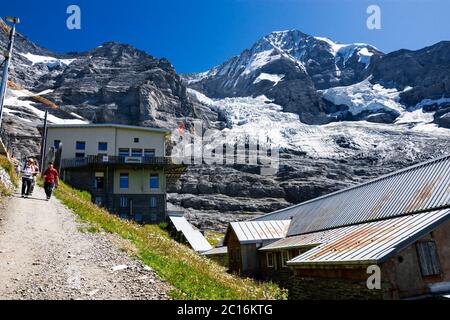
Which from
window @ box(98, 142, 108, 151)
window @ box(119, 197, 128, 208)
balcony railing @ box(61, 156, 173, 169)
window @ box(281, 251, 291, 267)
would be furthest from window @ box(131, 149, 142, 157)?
window @ box(281, 251, 291, 267)

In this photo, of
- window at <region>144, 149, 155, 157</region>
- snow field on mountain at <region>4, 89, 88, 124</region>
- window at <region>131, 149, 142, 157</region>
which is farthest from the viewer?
snow field on mountain at <region>4, 89, 88, 124</region>

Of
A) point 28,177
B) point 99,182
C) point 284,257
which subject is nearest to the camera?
point 28,177

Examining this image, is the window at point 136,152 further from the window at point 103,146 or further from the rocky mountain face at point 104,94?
the rocky mountain face at point 104,94

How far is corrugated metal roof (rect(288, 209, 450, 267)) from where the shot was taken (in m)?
16.9

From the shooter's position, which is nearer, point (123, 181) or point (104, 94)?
point (123, 181)

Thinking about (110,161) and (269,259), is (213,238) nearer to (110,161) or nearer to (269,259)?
(110,161)

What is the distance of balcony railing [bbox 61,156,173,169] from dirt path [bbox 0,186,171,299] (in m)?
31.0

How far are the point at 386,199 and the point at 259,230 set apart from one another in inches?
556

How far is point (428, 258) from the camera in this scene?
18.1 metres

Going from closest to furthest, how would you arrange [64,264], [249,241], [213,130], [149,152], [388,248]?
[64,264], [388,248], [249,241], [149,152], [213,130]

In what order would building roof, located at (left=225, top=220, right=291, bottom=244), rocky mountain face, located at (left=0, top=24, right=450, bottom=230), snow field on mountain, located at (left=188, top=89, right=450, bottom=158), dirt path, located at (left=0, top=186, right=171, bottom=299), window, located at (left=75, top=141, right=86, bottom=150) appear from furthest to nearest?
snow field on mountain, located at (left=188, top=89, right=450, bottom=158)
rocky mountain face, located at (left=0, top=24, right=450, bottom=230)
window, located at (left=75, top=141, right=86, bottom=150)
building roof, located at (left=225, top=220, right=291, bottom=244)
dirt path, located at (left=0, top=186, right=171, bottom=299)

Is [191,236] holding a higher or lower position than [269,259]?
higher

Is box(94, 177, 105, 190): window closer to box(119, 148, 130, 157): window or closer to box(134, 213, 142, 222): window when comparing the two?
box(119, 148, 130, 157): window

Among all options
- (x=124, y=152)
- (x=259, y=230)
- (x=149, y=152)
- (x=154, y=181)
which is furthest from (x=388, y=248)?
(x=124, y=152)
